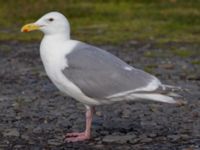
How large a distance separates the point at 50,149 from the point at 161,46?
813 centimetres

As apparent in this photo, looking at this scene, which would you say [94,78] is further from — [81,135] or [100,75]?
[81,135]

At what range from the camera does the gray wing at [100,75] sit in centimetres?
788

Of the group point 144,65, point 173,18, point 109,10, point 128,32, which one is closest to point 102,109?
point 144,65

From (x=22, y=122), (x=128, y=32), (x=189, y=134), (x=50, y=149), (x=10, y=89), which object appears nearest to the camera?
(x=50, y=149)

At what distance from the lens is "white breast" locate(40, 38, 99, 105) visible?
26.1 ft

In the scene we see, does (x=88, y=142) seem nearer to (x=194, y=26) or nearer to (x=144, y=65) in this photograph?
(x=144, y=65)

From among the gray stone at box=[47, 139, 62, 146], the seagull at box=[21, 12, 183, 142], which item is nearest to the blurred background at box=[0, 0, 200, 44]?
the seagull at box=[21, 12, 183, 142]

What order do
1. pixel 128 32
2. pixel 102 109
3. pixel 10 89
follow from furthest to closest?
pixel 128 32
pixel 10 89
pixel 102 109

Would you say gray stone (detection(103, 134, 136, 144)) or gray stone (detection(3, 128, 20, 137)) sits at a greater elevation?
gray stone (detection(3, 128, 20, 137))

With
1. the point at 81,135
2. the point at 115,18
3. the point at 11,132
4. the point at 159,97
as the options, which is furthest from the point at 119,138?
the point at 115,18

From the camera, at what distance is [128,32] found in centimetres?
1747

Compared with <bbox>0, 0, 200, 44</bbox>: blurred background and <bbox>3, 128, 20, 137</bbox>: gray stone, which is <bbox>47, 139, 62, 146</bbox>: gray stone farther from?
<bbox>0, 0, 200, 44</bbox>: blurred background

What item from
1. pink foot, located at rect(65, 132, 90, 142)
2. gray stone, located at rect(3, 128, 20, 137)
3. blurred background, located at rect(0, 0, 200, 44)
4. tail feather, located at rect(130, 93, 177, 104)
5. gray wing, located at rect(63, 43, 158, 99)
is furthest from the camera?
blurred background, located at rect(0, 0, 200, 44)

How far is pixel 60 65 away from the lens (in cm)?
798
